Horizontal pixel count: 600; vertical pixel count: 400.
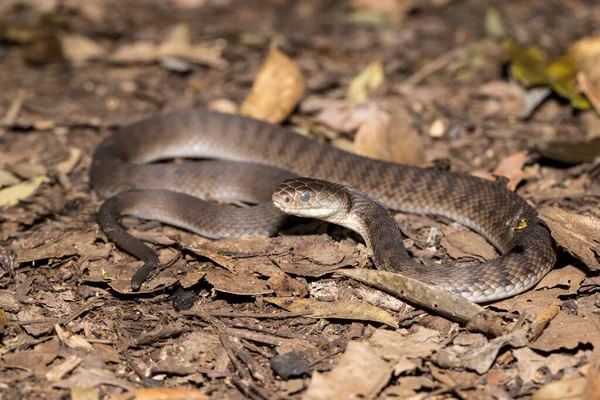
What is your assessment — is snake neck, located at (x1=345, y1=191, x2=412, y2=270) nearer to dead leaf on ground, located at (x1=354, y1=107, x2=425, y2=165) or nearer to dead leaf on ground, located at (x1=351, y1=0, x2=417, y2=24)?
dead leaf on ground, located at (x1=354, y1=107, x2=425, y2=165)

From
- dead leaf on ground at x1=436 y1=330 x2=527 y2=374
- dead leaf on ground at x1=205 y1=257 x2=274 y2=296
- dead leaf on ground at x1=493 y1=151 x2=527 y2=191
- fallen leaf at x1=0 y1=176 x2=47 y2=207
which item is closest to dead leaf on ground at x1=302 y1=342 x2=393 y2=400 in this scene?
dead leaf on ground at x1=436 y1=330 x2=527 y2=374

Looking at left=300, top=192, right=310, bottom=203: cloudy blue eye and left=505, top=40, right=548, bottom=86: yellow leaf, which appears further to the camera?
left=505, top=40, right=548, bottom=86: yellow leaf

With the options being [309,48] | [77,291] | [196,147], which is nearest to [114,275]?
[77,291]

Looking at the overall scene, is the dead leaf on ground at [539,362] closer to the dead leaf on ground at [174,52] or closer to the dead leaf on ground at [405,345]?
the dead leaf on ground at [405,345]

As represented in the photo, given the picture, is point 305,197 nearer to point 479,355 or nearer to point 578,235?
point 479,355

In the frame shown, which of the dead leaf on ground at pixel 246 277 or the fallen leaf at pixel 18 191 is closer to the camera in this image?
the dead leaf on ground at pixel 246 277

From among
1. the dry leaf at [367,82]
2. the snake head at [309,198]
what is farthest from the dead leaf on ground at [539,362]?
the dry leaf at [367,82]

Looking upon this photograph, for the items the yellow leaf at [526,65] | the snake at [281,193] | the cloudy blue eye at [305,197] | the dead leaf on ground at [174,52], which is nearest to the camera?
the snake at [281,193]
